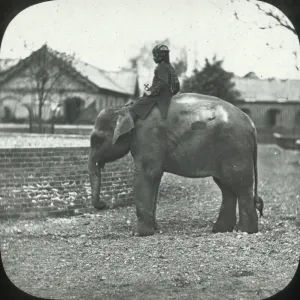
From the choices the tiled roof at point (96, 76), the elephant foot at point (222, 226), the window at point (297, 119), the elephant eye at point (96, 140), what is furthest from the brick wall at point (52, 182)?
the window at point (297, 119)

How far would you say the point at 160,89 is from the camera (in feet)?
13.9

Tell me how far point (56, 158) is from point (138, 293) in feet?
4.23

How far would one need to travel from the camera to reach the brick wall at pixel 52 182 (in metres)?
4.47

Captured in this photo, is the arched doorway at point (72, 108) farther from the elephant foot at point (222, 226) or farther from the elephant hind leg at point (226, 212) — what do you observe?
the elephant foot at point (222, 226)

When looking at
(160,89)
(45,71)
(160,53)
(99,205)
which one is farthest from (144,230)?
(45,71)

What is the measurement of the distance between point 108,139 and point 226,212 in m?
1.09

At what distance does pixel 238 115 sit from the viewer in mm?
4383

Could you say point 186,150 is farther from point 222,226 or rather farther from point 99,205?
point 99,205

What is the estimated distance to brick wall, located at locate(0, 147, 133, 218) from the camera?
4473 millimetres

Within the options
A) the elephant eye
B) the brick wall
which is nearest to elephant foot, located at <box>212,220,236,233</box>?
the brick wall

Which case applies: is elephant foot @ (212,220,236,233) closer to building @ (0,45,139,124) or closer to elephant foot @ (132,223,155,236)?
elephant foot @ (132,223,155,236)

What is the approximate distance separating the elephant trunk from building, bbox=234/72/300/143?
4.11 feet

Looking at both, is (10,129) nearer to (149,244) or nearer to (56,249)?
(56,249)

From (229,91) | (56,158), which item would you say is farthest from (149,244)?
(229,91)
